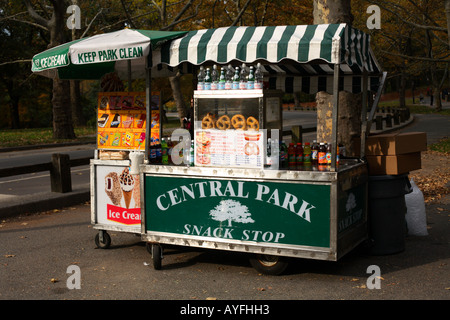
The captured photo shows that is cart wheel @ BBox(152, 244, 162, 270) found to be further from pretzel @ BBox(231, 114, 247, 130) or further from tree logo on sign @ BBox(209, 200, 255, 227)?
pretzel @ BBox(231, 114, 247, 130)

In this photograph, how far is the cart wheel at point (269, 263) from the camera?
20.2 feet

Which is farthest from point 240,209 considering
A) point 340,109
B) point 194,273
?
point 340,109

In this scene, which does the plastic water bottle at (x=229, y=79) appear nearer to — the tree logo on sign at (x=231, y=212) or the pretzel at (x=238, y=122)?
the pretzel at (x=238, y=122)

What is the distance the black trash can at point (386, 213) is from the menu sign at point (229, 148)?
5.34 feet

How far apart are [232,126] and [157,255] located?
67.4 inches

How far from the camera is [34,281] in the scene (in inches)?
242

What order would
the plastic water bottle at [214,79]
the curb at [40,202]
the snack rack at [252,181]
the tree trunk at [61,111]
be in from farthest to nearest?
the tree trunk at [61,111] < the curb at [40,202] < the plastic water bottle at [214,79] < the snack rack at [252,181]

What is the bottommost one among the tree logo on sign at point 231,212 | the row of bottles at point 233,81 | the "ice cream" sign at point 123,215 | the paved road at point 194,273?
the paved road at point 194,273

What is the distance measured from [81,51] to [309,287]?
381cm

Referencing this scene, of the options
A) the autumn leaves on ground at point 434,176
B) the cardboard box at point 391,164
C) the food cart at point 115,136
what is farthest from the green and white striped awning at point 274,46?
the autumn leaves on ground at point 434,176

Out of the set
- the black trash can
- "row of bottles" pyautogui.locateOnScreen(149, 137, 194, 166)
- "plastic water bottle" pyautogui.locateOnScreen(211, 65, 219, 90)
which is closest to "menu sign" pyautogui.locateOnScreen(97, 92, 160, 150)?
"row of bottles" pyautogui.locateOnScreen(149, 137, 194, 166)

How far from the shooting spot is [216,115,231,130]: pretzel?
6363mm

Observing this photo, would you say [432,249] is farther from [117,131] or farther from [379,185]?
[117,131]

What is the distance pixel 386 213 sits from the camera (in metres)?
6.95
